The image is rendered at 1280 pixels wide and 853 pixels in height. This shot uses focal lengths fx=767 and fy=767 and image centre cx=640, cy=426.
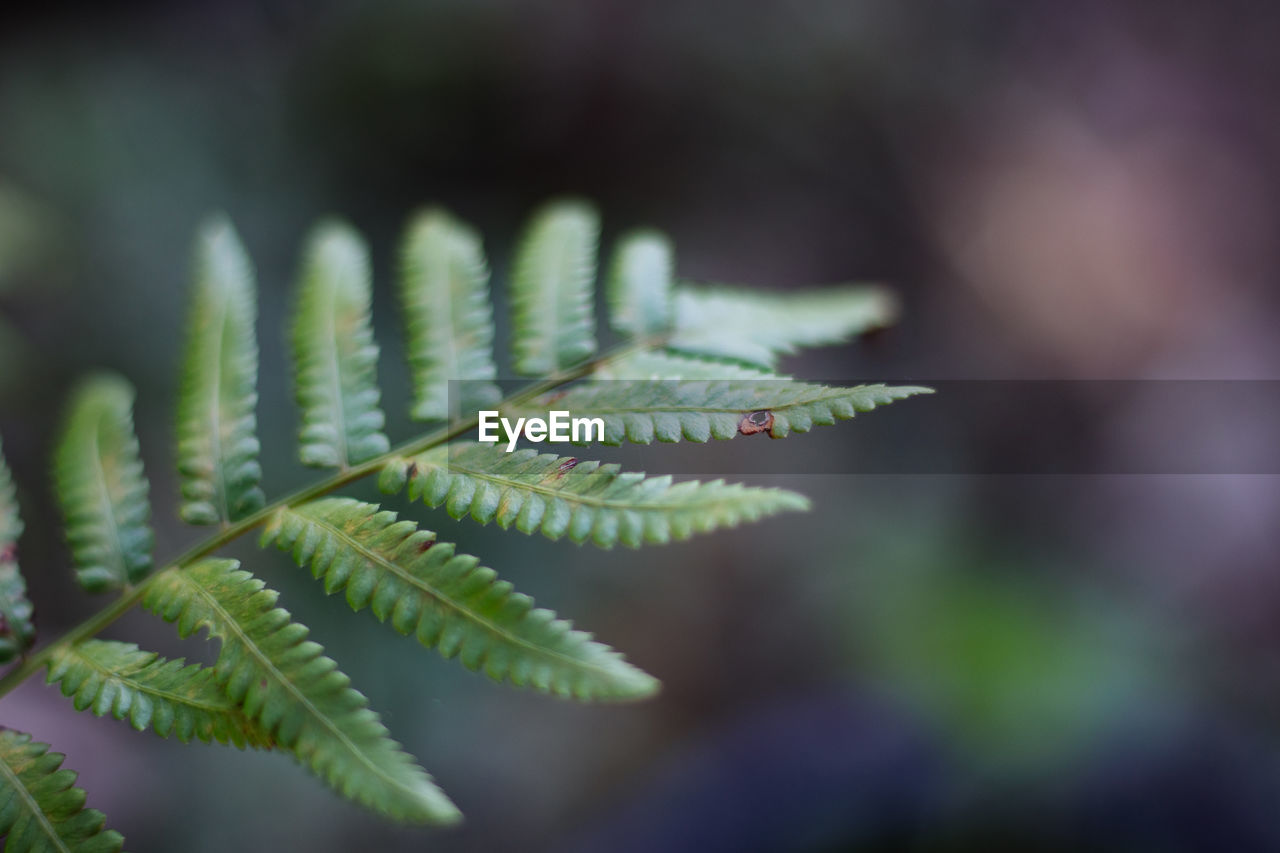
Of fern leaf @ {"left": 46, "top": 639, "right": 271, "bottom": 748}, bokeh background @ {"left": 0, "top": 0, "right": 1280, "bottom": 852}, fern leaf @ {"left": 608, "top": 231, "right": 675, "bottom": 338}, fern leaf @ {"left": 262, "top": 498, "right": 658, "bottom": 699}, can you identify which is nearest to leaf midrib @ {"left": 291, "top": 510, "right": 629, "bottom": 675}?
fern leaf @ {"left": 262, "top": 498, "right": 658, "bottom": 699}

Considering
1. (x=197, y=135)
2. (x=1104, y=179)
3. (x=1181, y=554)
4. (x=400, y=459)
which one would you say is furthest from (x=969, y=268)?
(x=197, y=135)

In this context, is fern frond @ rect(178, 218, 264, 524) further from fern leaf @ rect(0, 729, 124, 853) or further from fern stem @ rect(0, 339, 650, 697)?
fern leaf @ rect(0, 729, 124, 853)

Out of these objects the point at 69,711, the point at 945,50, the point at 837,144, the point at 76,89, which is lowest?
the point at 69,711

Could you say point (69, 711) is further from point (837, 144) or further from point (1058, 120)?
point (1058, 120)

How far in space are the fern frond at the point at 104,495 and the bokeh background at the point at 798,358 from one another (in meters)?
1.00

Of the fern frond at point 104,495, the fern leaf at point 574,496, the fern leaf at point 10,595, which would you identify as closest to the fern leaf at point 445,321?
the fern leaf at point 574,496

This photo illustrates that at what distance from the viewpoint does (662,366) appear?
1.34 metres

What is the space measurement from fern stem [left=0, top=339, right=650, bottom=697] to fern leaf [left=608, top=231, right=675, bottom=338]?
19cm

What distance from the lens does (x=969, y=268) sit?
306cm

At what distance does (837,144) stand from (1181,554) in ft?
6.41

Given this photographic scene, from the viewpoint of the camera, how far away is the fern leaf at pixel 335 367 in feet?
4.09

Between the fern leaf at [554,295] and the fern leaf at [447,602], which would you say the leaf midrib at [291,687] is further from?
the fern leaf at [554,295]

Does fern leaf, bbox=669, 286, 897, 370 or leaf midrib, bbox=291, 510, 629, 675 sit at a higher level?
fern leaf, bbox=669, 286, 897, 370

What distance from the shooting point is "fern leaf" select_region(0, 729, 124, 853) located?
0.96 m
